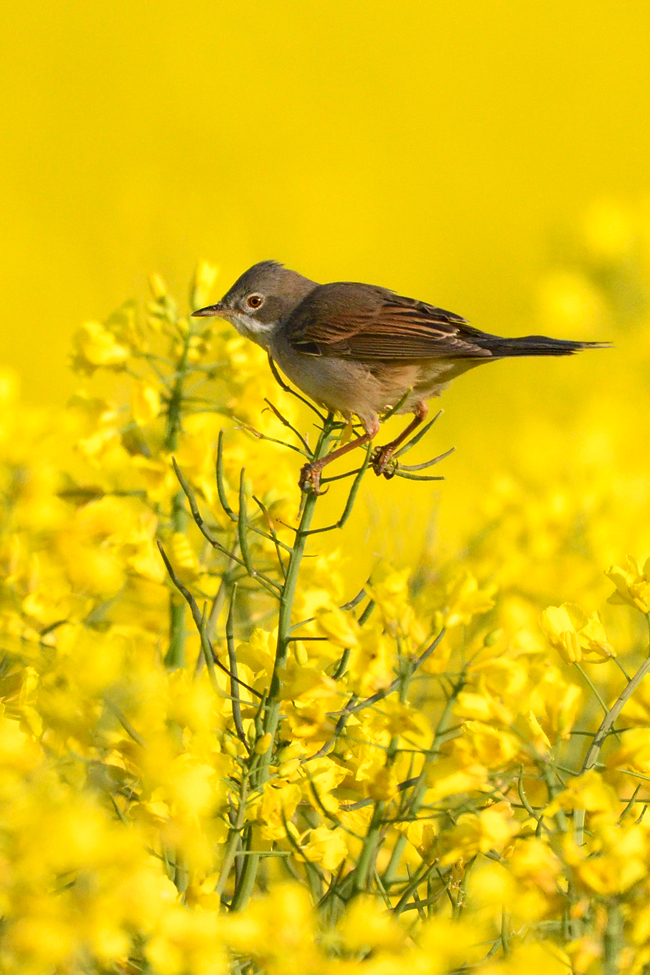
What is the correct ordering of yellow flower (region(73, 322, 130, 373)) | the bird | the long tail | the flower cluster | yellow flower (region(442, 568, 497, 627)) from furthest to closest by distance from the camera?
the bird
the long tail
yellow flower (region(73, 322, 130, 373))
yellow flower (region(442, 568, 497, 627))
the flower cluster

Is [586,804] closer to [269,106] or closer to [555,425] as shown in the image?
[555,425]

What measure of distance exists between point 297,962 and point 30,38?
1124 centimetres

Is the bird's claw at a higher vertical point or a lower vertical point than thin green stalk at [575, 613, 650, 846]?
higher

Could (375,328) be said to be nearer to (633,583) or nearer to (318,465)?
(318,465)

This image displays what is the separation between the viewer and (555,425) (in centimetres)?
373

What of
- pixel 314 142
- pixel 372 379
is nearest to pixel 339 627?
pixel 372 379

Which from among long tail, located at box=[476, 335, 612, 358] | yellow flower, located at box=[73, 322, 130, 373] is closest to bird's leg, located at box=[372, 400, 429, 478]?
long tail, located at box=[476, 335, 612, 358]

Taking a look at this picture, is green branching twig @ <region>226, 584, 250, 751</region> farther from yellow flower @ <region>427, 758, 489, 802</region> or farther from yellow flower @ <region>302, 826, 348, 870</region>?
yellow flower @ <region>427, 758, 489, 802</region>

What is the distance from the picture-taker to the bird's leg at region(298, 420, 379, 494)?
1852 millimetres

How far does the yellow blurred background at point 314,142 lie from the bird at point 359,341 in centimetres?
228

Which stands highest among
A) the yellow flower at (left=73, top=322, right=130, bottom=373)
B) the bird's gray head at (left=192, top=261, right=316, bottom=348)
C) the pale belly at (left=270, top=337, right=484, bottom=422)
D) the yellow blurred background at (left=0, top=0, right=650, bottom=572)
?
the yellow blurred background at (left=0, top=0, right=650, bottom=572)

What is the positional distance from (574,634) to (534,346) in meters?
1.29

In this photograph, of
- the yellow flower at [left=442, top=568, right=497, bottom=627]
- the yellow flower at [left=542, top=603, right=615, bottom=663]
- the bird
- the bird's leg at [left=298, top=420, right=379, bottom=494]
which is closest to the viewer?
the yellow flower at [left=442, top=568, right=497, bottom=627]

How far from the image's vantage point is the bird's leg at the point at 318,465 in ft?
6.07
